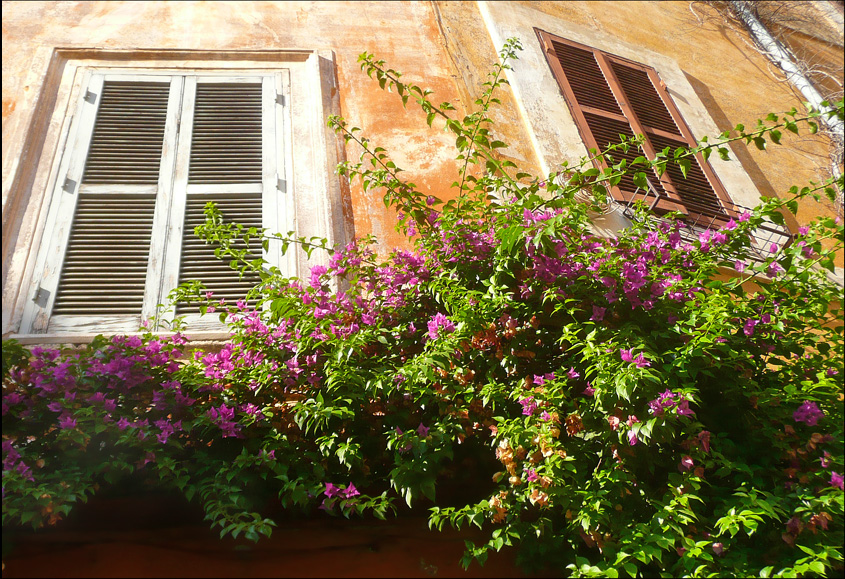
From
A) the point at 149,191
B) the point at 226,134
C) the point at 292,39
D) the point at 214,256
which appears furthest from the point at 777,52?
the point at 149,191

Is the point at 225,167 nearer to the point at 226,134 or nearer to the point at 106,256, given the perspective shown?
the point at 226,134

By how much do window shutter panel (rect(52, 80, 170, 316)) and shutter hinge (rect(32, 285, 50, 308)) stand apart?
5 centimetres

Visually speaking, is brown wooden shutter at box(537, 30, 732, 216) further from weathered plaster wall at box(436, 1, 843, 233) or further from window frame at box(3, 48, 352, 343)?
window frame at box(3, 48, 352, 343)

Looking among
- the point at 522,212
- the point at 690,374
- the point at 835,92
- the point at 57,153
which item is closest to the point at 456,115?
the point at 522,212

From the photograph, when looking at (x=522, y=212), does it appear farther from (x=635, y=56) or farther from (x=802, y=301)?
(x=635, y=56)

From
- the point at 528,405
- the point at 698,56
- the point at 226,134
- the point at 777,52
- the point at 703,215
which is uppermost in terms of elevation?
the point at 777,52

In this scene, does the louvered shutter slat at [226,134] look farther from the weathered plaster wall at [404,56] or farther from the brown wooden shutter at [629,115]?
the brown wooden shutter at [629,115]

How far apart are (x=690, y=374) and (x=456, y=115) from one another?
8.90 feet

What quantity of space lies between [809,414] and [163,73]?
410 cm

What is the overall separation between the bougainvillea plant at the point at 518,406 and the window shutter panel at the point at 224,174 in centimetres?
73

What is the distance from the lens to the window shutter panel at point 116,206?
3496 mm

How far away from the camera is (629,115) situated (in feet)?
16.9

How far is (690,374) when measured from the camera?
92.7 inches

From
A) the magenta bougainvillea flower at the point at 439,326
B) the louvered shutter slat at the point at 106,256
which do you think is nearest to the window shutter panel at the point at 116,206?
the louvered shutter slat at the point at 106,256
